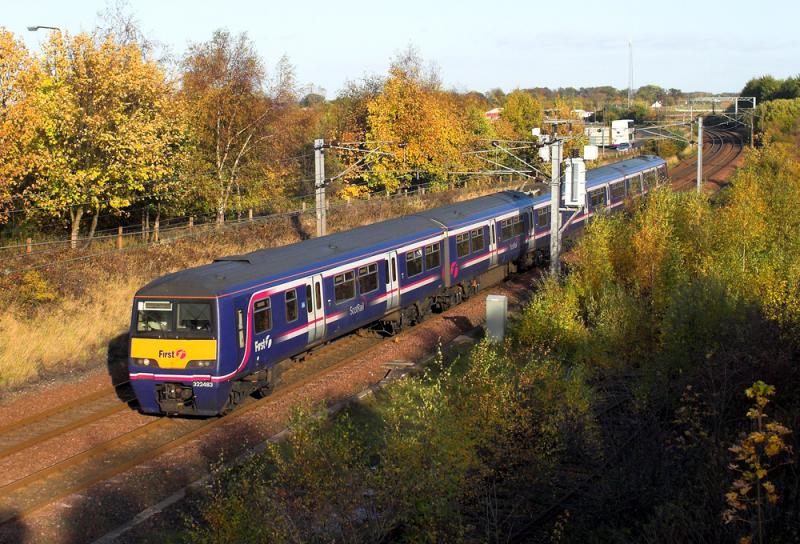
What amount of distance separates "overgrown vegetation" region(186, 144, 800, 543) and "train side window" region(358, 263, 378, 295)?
108 inches

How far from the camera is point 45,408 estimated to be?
16875 millimetres

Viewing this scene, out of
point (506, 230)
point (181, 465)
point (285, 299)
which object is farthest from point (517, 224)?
point (181, 465)

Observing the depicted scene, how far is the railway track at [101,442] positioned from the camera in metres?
12.7

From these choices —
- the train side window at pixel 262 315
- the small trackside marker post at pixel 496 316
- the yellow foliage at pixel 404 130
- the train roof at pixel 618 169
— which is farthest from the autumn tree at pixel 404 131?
the train side window at pixel 262 315

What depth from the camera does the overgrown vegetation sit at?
9.30m

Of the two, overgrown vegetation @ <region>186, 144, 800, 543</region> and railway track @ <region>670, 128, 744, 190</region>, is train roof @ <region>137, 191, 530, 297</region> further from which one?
railway track @ <region>670, 128, 744, 190</region>

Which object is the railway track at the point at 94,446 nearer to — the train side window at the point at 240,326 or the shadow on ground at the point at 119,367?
the shadow on ground at the point at 119,367

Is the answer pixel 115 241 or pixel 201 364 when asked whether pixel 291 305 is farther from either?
pixel 115 241

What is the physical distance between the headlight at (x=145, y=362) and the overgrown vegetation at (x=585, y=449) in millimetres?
2975

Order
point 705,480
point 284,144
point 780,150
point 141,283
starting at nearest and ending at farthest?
point 705,480 < point 141,283 < point 284,144 < point 780,150

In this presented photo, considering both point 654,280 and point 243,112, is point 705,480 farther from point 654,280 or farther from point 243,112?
point 243,112

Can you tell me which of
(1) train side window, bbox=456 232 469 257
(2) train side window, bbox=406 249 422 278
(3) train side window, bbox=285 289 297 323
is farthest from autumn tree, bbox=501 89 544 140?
(3) train side window, bbox=285 289 297 323

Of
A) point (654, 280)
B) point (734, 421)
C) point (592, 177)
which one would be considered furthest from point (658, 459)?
point (592, 177)

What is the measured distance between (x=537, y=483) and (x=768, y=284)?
8.83 m
